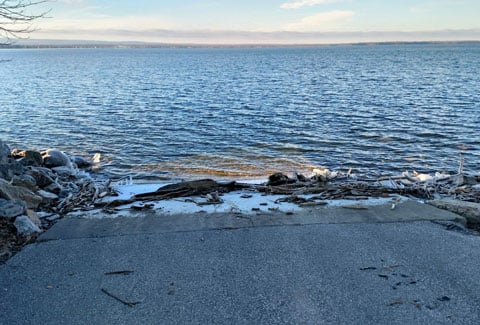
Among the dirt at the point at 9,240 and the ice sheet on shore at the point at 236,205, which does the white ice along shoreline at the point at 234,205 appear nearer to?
the ice sheet on shore at the point at 236,205

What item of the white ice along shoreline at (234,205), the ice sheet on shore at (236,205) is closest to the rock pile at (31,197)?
the white ice along shoreline at (234,205)

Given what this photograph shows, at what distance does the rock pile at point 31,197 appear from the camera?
17.2ft

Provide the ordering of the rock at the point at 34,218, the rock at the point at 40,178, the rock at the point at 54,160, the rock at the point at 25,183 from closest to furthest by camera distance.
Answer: the rock at the point at 34,218 < the rock at the point at 25,183 < the rock at the point at 40,178 < the rock at the point at 54,160

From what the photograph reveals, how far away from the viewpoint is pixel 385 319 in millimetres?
3434

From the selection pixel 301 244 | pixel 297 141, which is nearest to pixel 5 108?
pixel 297 141

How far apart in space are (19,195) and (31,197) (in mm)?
229

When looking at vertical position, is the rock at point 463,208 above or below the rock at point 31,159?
above

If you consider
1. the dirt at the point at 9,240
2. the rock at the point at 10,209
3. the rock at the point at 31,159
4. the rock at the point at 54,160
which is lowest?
the rock at the point at 54,160

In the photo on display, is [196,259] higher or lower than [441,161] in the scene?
higher

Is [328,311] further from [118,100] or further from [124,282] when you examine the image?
[118,100]

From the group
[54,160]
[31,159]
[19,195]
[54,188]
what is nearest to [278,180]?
[54,188]

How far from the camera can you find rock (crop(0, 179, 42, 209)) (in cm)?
597

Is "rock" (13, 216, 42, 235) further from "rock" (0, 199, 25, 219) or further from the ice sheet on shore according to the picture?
the ice sheet on shore

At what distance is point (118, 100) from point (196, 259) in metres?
27.0
